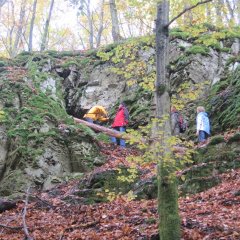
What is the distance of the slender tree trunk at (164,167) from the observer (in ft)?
16.8

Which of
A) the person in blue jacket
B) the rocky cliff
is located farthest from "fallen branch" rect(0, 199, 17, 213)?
the person in blue jacket

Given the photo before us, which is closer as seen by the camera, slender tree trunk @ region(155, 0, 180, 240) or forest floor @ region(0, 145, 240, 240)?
slender tree trunk @ region(155, 0, 180, 240)

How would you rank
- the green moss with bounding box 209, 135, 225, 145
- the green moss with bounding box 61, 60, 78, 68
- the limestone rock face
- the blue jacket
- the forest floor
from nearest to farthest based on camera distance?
Result: the forest floor, the green moss with bounding box 209, 135, 225, 145, the blue jacket, the limestone rock face, the green moss with bounding box 61, 60, 78, 68

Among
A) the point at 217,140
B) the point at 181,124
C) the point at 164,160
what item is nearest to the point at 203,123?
the point at 181,124

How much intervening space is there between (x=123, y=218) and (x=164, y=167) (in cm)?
259

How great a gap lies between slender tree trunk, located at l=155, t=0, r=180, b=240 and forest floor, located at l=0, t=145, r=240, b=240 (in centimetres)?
56

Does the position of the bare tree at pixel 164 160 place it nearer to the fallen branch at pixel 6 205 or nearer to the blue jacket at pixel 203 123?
the fallen branch at pixel 6 205

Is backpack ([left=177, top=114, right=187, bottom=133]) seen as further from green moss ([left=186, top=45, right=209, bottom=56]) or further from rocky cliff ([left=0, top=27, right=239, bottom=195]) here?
green moss ([left=186, top=45, right=209, bottom=56])

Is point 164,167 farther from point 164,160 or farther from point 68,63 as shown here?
point 68,63

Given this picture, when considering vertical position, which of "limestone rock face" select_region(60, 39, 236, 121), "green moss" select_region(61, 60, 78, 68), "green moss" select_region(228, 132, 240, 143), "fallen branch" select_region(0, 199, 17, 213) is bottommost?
"fallen branch" select_region(0, 199, 17, 213)

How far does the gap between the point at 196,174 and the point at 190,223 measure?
3.29 m

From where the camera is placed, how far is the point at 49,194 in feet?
34.8

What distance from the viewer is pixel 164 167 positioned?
512 cm

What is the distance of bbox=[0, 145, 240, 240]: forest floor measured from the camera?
19.5 ft
